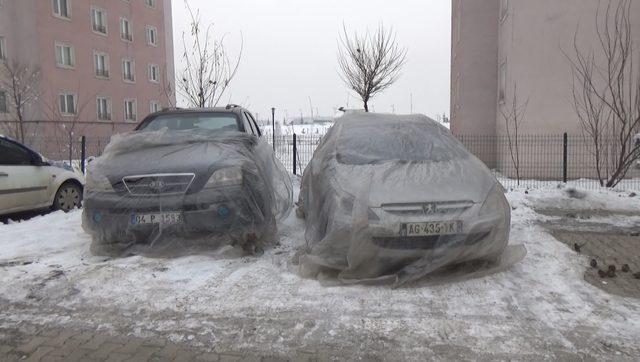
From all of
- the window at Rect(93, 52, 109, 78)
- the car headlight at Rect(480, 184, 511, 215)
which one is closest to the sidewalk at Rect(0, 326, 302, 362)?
the car headlight at Rect(480, 184, 511, 215)

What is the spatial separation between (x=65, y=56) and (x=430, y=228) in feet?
104

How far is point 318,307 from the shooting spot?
442 cm

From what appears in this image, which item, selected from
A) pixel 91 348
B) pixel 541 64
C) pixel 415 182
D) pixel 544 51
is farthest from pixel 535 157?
pixel 91 348

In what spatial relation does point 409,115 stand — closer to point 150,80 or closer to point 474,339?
point 474,339

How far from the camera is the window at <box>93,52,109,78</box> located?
33.4 metres

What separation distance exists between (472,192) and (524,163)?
461 inches

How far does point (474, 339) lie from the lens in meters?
3.80

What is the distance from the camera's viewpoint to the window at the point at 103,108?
3342 centimetres

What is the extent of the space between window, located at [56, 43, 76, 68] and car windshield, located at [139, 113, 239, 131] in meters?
26.8

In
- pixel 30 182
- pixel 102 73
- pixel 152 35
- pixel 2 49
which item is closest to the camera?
pixel 30 182

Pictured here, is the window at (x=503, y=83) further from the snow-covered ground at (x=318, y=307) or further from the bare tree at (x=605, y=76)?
the snow-covered ground at (x=318, y=307)

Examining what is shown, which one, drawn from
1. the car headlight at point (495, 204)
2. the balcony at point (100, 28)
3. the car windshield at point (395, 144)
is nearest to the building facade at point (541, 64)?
the car windshield at point (395, 144)

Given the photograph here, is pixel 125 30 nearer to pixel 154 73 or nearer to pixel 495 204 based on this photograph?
pixel 154 73

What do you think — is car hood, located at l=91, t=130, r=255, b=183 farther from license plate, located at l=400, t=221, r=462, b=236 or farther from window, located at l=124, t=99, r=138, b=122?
window, located at l=124, t=99, r=138, b=122
